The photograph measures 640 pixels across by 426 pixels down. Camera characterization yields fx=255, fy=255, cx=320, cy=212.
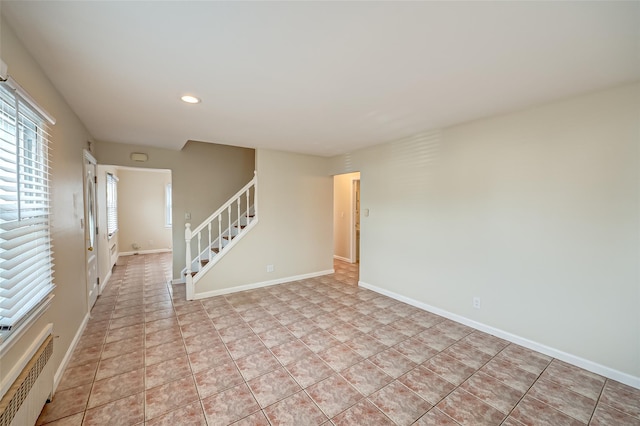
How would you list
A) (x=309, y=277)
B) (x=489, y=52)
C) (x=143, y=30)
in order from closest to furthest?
(x=143, y=30), (x=489, y=52), (x=309, y=277)

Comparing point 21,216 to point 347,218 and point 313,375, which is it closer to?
point 313,375

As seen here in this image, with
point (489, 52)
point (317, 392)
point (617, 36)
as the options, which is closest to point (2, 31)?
point (489, 52)

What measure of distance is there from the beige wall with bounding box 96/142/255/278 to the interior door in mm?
737

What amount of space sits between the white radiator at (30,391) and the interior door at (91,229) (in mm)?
1933

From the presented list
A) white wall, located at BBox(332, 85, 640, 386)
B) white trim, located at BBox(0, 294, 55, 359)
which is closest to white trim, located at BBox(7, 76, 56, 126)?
white trim, located at BBox(0, 294, 55, 359)

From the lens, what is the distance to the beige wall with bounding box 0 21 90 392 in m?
1.53

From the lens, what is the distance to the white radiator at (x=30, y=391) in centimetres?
127

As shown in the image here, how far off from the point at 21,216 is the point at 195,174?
3.55 meters

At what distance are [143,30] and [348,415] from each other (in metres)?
2.74

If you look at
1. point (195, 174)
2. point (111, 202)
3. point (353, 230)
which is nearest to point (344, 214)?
point (353, 230)

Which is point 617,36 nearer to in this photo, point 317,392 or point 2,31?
point 317,392

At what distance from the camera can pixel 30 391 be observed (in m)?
1.49

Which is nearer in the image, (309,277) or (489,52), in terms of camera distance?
(489,52)

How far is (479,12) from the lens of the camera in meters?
1.32
